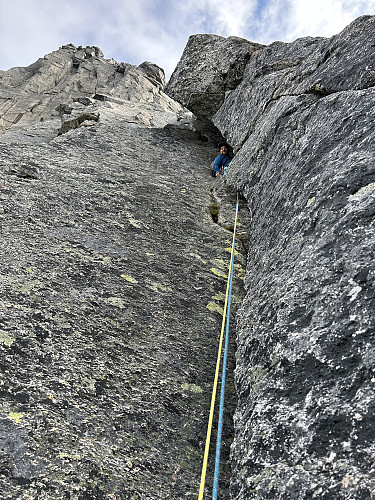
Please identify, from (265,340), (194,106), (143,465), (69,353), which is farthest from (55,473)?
(194,106)

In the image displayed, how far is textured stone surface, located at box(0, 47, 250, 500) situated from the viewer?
371cm

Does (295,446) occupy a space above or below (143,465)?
above

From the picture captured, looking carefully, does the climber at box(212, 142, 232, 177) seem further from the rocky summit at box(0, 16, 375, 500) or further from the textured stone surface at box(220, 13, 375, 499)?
the textured stone surface at box(220, 13, 375, 499)

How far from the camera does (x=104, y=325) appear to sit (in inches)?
211

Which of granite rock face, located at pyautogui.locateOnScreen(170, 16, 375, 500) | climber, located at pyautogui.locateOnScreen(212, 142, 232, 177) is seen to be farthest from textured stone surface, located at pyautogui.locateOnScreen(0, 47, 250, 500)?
climber, located at pyautogui.locateOnScreen(212, 142, 232, 177)

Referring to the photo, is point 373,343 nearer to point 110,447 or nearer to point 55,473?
point 110,447

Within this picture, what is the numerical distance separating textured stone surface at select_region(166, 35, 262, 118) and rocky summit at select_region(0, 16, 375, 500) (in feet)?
13.6

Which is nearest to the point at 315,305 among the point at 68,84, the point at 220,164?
the point at 220,164

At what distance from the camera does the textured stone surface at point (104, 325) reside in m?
3.71

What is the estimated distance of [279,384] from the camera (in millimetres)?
3682

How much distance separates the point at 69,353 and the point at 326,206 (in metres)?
3.94

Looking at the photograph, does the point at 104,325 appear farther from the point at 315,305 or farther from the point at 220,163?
the point at 220,163

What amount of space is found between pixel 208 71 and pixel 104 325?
12.8 meters

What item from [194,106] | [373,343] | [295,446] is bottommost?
[295,446]
